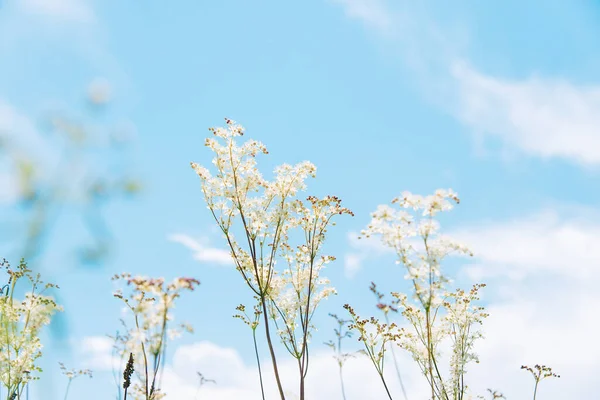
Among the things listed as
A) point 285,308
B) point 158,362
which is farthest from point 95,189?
point 285,308

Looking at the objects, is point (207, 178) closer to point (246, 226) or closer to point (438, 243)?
point (246, 226)

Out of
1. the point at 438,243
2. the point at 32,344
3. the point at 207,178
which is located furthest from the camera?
the point at 207,178

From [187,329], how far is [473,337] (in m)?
7.69

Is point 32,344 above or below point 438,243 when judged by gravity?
below

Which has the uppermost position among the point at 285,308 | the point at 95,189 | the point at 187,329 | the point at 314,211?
the point at 314,211

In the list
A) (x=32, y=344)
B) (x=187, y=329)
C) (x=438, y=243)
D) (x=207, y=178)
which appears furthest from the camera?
(x=207, y=178)

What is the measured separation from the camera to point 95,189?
1.96 m

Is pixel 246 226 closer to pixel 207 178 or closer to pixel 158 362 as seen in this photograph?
pixel 207 178

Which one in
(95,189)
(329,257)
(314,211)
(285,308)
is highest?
(314,211)

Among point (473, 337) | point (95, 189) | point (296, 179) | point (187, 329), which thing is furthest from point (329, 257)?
point (95, 189)

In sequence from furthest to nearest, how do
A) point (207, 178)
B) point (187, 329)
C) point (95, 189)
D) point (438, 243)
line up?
point (207, 178) → point (438, 243) → point (187, 329) → point (95, 189)

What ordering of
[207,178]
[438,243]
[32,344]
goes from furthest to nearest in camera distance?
[207,178] → [32,344] → [438,243]

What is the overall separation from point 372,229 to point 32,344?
293 inches

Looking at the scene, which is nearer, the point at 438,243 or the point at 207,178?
the point at 438,243
